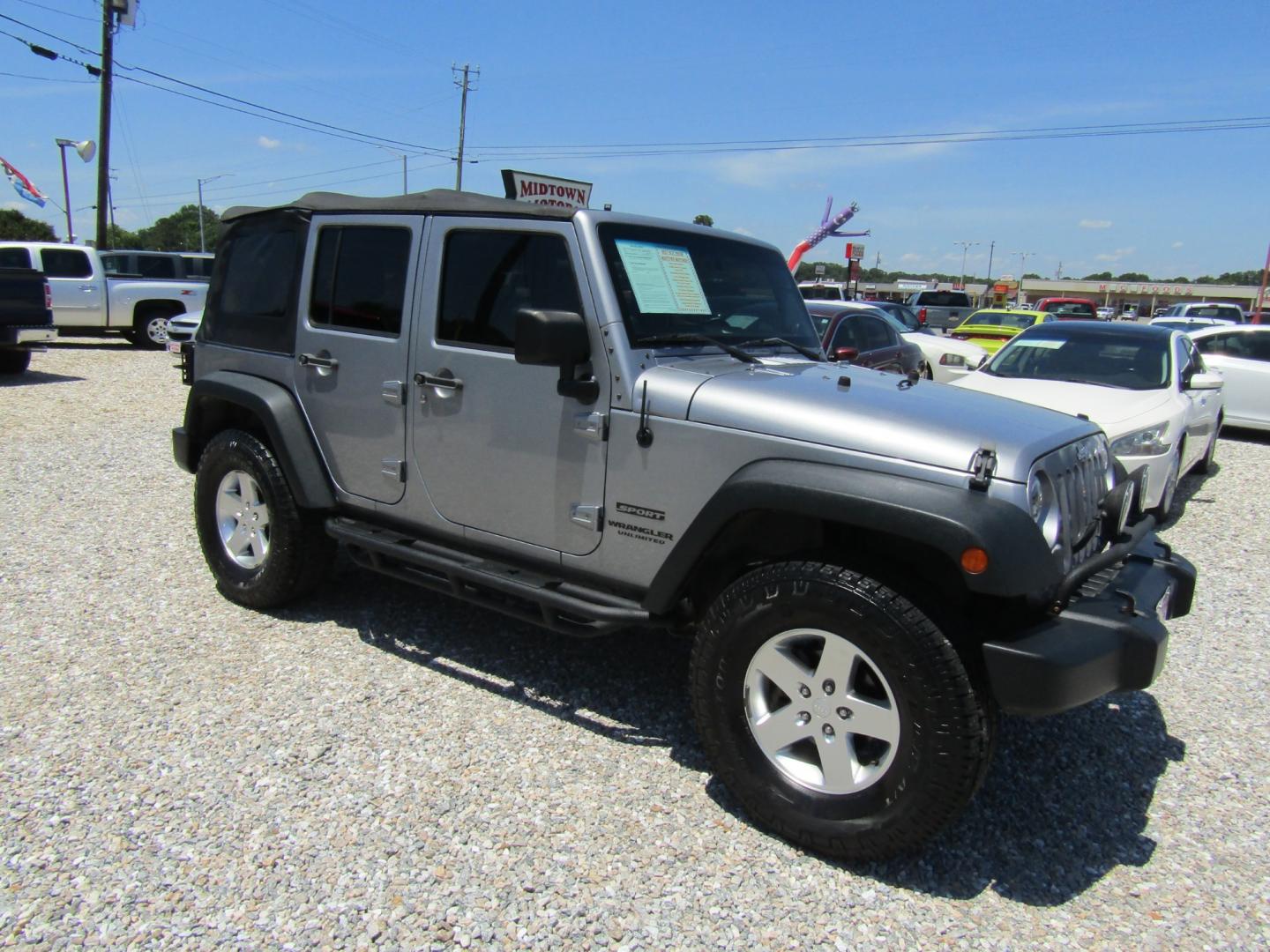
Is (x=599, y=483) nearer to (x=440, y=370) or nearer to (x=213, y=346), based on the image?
(x=440, y=370)

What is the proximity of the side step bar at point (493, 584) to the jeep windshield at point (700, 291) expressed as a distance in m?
0.94

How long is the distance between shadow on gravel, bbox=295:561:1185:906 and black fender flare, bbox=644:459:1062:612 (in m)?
0.95

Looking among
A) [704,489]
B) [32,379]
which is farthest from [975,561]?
[32,379]

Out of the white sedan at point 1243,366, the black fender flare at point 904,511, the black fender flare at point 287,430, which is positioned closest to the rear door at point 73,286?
the black fender flare at point 287,430

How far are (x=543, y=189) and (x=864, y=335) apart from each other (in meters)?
6.97

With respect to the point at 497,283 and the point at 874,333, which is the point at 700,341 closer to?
the point at 497,283

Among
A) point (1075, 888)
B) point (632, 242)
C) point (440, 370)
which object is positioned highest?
point (632, 242)

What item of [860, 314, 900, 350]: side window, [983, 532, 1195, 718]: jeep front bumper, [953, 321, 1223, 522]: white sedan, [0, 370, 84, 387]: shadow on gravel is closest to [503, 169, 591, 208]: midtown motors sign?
[983, 532, 1195, 718]: jeep front bumper

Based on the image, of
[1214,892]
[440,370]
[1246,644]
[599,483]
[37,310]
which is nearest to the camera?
[1214,892]

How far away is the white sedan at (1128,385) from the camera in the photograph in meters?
6.07

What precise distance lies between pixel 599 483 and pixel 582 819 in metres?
1.13

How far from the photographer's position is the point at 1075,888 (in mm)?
2656

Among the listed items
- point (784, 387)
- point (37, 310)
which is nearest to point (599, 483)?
point (784, 387)

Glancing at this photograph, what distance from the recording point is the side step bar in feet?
10.3
